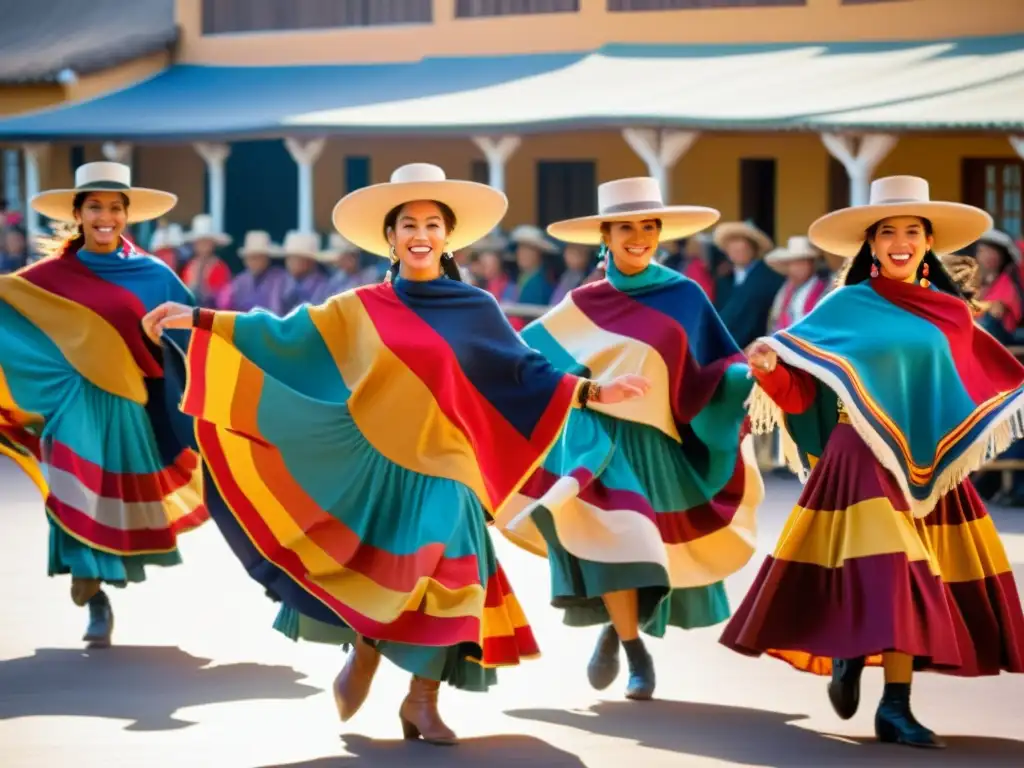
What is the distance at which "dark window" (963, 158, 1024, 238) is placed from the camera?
23.2 m

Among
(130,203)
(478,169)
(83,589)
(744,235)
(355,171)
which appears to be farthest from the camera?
(355,171)

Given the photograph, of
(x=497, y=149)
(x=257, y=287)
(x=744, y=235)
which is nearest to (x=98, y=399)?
(x=744, y=235)

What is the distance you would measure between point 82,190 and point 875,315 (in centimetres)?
382

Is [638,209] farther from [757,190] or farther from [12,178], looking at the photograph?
[12,178]

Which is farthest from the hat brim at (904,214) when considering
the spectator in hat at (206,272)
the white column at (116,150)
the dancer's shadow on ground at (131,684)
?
the white column at (116,150)

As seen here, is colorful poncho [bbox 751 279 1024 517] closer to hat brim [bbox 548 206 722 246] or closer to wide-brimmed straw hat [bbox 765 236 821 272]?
hat brim [bbox 548 206 722 246]

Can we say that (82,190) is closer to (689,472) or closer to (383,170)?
(689,472)

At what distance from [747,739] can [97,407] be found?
3.51m

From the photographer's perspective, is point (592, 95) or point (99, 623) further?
point (592, 95)

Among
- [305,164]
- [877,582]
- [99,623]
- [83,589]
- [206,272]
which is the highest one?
[305,164]

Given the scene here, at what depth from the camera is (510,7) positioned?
2802 cm

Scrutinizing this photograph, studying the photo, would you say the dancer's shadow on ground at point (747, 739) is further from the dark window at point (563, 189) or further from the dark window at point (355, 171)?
the dark window at point (355, 171)

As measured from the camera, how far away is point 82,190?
10.3m

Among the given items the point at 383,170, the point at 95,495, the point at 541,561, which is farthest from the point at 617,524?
the point at 383,170
